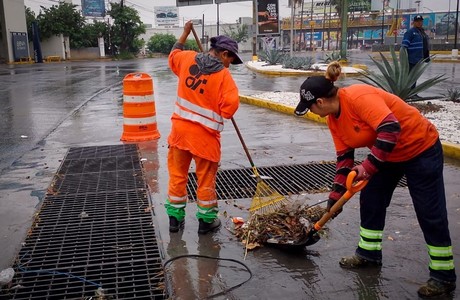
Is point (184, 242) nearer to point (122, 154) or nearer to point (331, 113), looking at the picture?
point (331, 113)

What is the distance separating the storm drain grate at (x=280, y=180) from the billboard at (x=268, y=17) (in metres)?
24.0

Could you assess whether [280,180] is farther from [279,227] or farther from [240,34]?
[240,34]

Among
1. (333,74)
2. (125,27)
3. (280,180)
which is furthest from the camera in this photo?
(125,27)

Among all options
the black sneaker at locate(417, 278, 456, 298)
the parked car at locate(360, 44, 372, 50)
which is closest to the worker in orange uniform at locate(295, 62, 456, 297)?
the black sneaker at locate(417, 278, 456, 298)

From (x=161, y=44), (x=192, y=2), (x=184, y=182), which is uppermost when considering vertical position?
(x=192, y=2)

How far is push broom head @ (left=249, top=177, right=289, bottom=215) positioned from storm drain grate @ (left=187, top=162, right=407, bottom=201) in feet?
2.04

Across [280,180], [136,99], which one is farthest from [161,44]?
[280,180]

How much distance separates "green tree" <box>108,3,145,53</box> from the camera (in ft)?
172

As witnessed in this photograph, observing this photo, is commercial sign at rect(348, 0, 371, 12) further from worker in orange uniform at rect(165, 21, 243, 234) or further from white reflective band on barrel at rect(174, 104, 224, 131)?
white reflective band on barrel at rect(174, 104, 224, 131)

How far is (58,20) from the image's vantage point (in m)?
46.5

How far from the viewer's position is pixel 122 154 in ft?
23.1

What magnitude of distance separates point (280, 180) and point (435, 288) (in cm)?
273

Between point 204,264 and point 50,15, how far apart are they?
156ft

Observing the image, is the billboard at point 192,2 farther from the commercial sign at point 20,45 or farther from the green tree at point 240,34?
the green tree at point 240,34
